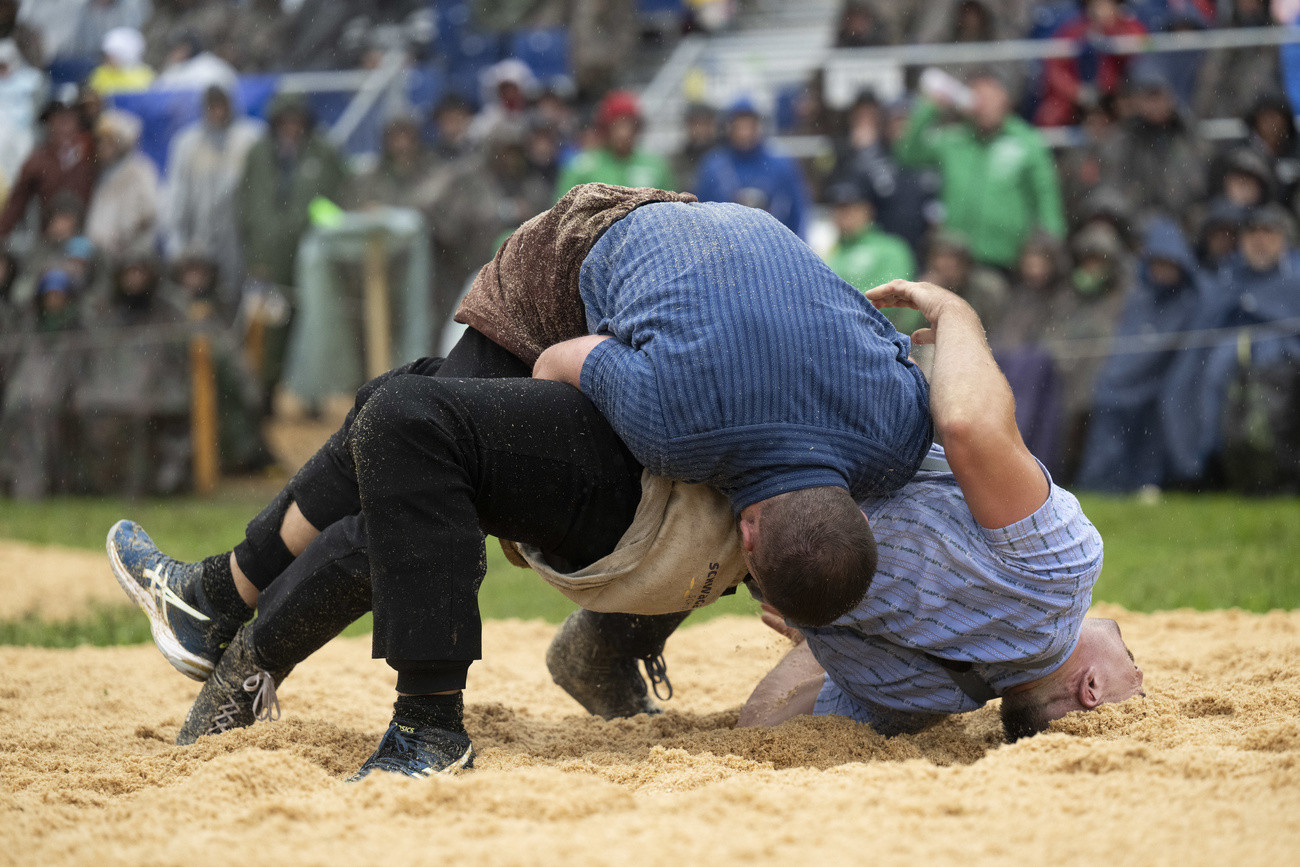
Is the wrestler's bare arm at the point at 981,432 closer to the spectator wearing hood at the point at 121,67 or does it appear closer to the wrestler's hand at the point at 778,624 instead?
the wrestler's hand at the point at 778,624

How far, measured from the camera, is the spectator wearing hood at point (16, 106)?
10219 mm

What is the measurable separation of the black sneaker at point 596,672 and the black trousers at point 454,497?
769 mm

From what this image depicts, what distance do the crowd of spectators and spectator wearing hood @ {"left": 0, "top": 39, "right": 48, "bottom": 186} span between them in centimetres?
4

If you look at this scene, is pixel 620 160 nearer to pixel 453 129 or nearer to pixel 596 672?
pixel 453 129

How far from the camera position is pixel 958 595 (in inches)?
107

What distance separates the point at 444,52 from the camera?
12156mm

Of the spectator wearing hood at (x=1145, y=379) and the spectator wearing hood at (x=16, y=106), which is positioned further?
the spectator wearing hood at (x=16, y=106)

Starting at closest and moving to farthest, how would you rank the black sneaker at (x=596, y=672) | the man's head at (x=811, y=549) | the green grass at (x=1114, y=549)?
the man's head at (x=811, y=549) → the black sneaker at (x=596, y=672) → the green grass at (x=1114, y=549)

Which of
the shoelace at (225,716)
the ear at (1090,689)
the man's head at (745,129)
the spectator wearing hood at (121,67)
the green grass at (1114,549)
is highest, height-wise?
the spectator wearing hood at (121,67)

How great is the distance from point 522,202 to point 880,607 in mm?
7277

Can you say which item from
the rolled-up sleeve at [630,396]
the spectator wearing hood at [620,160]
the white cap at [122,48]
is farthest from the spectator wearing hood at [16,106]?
the rolled-up sleeve at [630,396]

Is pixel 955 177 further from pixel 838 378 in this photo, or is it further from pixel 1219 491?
pixel 838 378

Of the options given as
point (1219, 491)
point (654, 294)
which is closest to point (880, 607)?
point (654, 294)

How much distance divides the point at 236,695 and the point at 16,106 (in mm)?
9290
